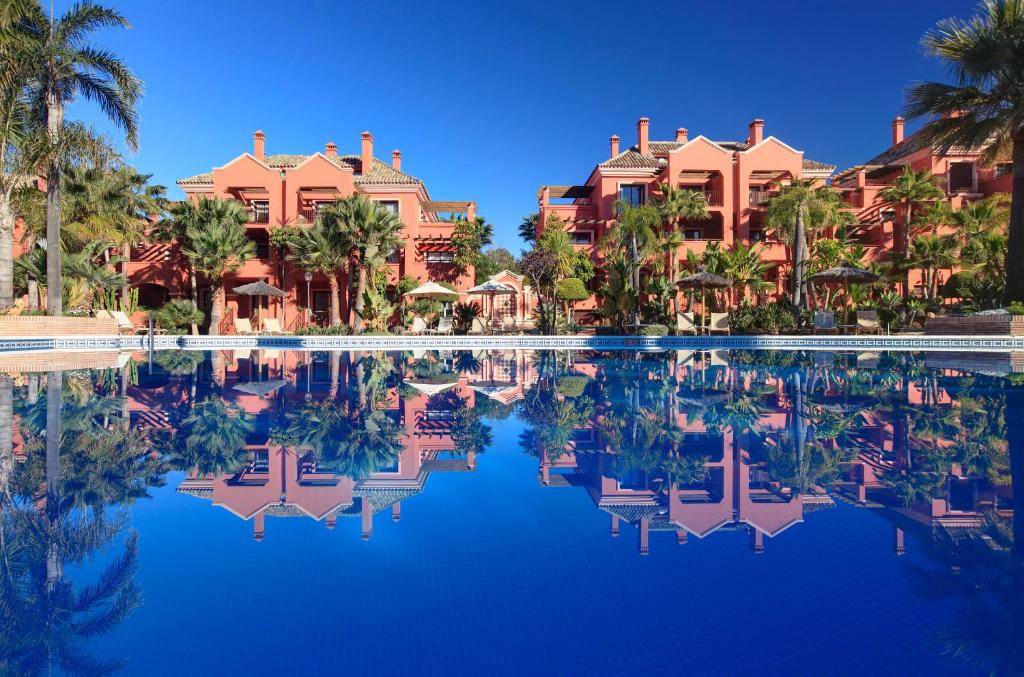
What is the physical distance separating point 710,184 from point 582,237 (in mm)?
7345

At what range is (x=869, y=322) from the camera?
2059cm

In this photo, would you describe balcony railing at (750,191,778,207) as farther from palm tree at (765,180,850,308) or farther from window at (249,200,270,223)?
window at (249,200,270,223)

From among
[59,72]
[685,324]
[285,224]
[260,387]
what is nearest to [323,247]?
[285,224]

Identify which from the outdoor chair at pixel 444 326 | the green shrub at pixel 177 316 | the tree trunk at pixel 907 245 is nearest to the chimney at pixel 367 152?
the green shrub at pixel 177 316

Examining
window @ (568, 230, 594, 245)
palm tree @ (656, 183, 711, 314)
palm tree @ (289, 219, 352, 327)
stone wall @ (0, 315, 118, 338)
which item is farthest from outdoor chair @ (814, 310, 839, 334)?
stone wall @ (0, 315, 118, 338)

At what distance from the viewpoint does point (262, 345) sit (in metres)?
19.9

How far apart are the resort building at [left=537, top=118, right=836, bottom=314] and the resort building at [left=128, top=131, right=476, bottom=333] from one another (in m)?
7.07

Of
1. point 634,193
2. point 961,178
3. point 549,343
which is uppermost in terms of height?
point 961,178

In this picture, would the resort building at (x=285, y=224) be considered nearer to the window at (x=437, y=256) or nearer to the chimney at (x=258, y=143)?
the window at (x=437, y=256)

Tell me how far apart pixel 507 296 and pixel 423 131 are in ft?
33.8

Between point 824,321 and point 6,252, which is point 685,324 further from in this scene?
point 6,252

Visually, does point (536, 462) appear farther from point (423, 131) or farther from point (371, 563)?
point (423, 131)

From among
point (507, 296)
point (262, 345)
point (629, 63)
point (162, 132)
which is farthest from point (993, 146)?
point (162, 132)

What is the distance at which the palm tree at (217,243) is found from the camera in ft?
78.8
